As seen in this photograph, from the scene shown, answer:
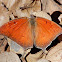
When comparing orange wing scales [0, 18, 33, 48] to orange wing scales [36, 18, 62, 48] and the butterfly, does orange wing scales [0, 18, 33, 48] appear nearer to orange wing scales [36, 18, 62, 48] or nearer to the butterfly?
the butterfly

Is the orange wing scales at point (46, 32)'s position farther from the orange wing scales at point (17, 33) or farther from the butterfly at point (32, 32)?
the orange wing scales at point (17, 33)

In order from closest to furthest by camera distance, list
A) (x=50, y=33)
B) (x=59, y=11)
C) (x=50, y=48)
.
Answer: (x=50, y=33), (x=50, y=48), (x=59, y=11)

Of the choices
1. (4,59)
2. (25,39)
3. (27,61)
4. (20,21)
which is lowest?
(27,61)

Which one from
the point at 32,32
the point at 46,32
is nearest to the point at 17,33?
the point at 32,32

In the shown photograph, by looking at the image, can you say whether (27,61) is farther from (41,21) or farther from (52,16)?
(52,16)

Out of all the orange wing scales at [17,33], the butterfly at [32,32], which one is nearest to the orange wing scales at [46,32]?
the butterfly at [32,32]

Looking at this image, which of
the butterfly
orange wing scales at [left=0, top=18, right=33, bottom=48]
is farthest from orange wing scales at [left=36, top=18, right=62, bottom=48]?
orange wing scales at [left=0, top=18, right=33, bottom=48]

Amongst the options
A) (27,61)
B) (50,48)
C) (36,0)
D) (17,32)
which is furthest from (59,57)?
(36,0)
